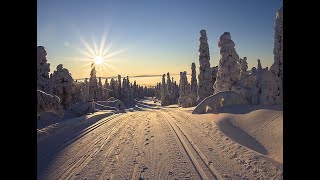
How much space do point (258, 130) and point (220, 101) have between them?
8.41m

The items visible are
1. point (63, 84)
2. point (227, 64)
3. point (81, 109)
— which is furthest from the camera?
point (63, 84)

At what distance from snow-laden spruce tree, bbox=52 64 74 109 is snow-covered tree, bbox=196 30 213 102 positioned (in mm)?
20077

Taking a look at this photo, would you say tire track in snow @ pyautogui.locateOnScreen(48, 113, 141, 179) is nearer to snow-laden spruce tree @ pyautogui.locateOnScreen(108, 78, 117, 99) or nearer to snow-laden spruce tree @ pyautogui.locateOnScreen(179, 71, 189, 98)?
snow-laden spruce tree @ pyautogui.locateOnScreen(179, 71, 189, 98)

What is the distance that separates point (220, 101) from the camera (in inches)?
771

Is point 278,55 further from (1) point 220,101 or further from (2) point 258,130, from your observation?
(2) point 258,130

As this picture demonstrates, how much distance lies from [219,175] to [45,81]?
1011 inches

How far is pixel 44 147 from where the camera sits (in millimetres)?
9867

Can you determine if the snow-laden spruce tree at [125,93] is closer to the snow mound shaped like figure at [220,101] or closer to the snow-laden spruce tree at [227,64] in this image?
the snow-laden spruce tree at [227,64]

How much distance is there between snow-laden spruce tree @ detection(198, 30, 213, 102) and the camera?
126 ft

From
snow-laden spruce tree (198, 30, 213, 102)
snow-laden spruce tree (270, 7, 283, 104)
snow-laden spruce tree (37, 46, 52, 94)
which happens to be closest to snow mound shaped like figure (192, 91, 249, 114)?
snow-laden spruce tree (270, 7, 283, 104)

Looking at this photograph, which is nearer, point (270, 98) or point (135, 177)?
point (135, 177)

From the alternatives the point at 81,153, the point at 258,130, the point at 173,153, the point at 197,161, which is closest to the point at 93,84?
the point at 81,153
